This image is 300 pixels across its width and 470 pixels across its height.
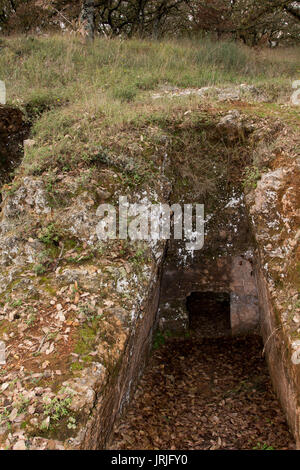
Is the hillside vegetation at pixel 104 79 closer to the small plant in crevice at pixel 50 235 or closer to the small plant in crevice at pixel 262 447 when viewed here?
the small plant in crevice at pixel 50 235

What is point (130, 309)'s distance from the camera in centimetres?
473

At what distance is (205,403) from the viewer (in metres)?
5.30

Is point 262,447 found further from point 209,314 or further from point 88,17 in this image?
point 88,17

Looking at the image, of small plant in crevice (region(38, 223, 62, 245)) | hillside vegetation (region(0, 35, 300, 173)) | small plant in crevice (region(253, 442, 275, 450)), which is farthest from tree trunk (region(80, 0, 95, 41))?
small plant in crevice (region(253, 442, 275, 450))

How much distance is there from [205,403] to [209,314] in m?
2.49

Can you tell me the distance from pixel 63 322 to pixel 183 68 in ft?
26.4

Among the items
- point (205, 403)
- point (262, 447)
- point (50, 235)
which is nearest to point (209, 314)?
point (205, 403)

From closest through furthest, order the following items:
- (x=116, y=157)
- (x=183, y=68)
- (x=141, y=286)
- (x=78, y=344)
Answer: (x=78, y=344)
(x=141, y=286)
(x=116, y=157)
(x=183, y=68)

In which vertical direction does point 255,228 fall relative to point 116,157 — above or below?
below

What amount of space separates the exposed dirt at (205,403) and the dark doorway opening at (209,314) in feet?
1.11

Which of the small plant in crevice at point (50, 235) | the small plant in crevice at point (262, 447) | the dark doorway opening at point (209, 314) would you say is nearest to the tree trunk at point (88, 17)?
the small plant in crevice at point (50, 235)

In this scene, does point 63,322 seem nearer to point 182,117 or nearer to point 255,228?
point 255,228

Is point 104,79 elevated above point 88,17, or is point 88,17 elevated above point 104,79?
point 88,17
